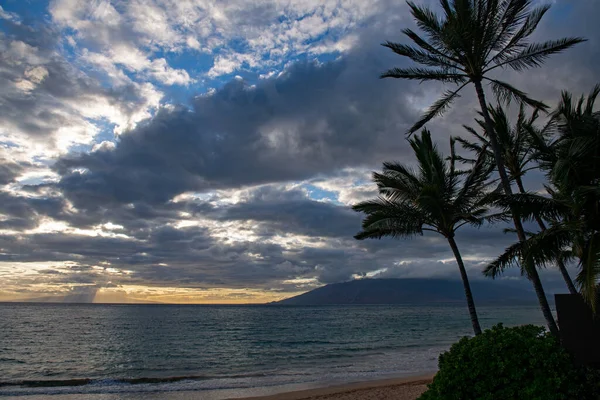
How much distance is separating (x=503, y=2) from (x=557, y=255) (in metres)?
7.11

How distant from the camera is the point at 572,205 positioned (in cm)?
974

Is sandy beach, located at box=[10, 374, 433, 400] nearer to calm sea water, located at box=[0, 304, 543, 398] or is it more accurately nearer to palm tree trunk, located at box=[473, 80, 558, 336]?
calm sea water, located at box=[0, 304, 543, 398]

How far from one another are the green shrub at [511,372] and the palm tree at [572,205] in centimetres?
211

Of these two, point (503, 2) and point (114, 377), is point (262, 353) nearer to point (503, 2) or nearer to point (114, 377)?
point (114, 377)

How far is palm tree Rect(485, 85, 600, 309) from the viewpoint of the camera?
9289mm

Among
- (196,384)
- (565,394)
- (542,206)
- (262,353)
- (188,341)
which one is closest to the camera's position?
(565,394)

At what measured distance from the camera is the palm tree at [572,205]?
9.29 metres

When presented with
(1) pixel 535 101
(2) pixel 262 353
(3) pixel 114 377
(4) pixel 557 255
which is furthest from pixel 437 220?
(2) pixel 262 353

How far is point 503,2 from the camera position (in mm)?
11781

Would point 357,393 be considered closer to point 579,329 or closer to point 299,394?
point 299,394

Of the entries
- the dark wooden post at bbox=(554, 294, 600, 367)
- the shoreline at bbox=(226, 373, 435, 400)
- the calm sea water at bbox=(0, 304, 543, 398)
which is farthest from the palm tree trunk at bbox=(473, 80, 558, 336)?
the calm sea water at bbox=(0, 304, 543, 398)

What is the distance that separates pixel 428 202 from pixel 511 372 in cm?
699

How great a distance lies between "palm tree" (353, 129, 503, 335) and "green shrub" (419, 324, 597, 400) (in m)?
6.46

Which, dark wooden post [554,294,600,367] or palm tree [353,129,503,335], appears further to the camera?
palm tree [353,129,503,335]
